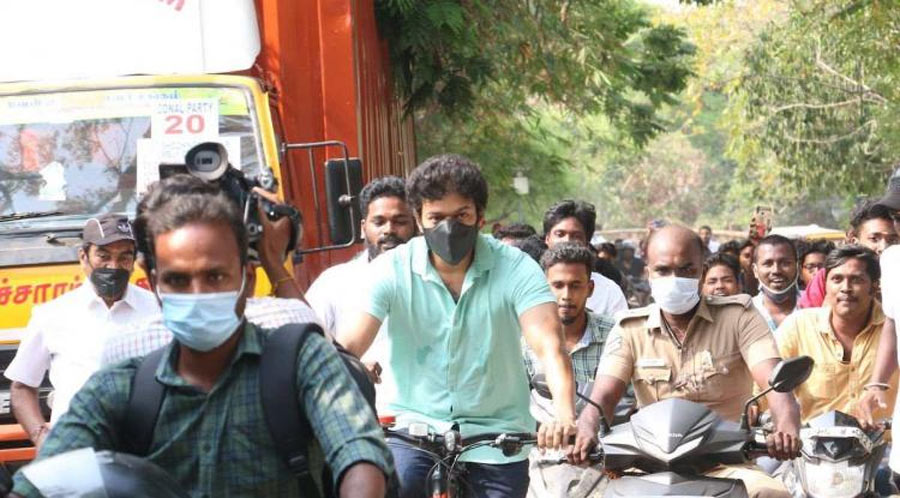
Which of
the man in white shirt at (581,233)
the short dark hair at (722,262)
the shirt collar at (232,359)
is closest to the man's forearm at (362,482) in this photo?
the shirt collar at (232,359)

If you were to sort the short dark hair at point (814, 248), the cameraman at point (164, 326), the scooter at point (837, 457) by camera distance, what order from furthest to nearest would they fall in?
the short dark hair at point (814, 248)
the scooter at point (837, 457)
the cameraman at point (164, 326)

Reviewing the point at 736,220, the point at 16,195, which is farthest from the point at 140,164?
the point at 736,220

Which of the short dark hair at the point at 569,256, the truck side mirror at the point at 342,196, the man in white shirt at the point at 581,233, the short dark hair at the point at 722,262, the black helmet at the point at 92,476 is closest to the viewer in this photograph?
the black helmet at the point at 92,476

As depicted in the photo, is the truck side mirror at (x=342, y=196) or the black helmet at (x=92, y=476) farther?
the truck side mirror at (x=342, y=196)

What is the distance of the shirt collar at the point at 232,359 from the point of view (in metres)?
3.52

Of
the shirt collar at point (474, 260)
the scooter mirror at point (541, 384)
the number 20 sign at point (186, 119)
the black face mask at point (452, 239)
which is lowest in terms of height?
→ the scooter mirror at point (541, 384)

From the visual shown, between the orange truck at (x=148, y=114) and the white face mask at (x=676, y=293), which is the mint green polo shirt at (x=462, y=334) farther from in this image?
the orange truck at (x=148, y=114)

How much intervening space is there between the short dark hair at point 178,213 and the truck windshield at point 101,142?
4.76m

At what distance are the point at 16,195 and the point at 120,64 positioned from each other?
108 centimetres

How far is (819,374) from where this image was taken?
741 centimetres

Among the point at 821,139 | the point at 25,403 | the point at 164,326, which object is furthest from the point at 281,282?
the point at 821,139

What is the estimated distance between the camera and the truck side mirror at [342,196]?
8.60 meters

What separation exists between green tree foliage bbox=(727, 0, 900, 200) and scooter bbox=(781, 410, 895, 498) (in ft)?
56.3

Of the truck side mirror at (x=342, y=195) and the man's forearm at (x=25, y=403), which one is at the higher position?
the truck side mirror at (x=342, y=195)
